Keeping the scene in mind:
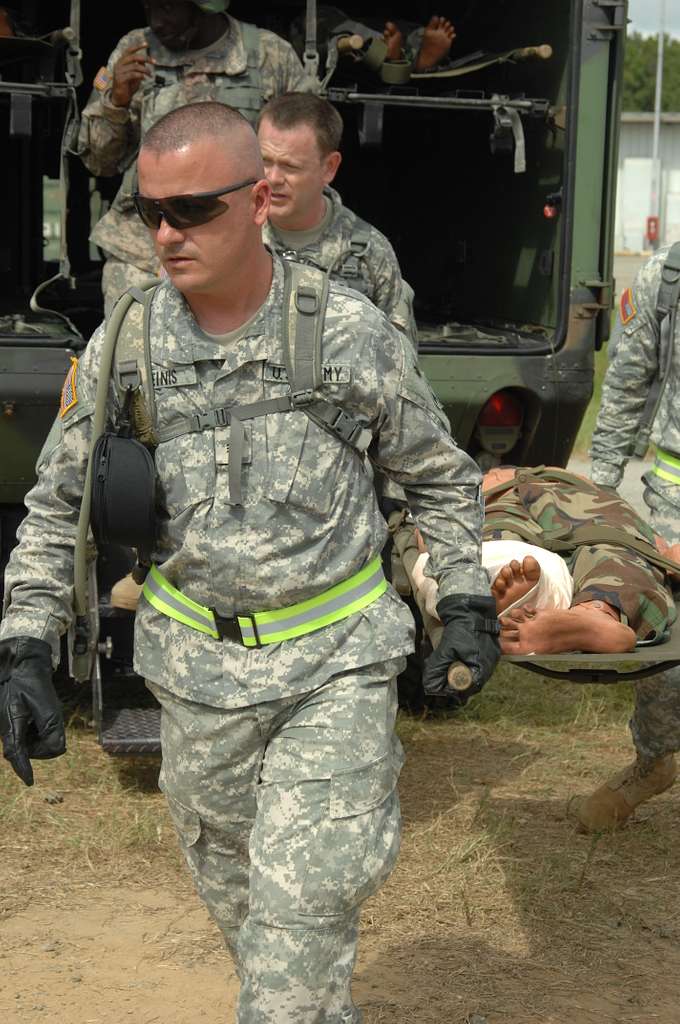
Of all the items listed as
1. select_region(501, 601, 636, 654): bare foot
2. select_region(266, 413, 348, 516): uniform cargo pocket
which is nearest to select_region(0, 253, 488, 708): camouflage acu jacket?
select_region(266, 413, 348, 516): uniform cargo pocket

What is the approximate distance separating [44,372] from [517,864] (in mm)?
1832

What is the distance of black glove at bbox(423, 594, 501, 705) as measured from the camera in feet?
8.58

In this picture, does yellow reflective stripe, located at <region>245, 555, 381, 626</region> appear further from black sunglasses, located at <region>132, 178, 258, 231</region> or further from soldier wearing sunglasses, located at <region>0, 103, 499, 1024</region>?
black sunglasses, located at <region>132, 178, 258, 231</region>

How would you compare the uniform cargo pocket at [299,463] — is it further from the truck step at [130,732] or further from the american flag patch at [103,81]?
the american flag patch at [103,81]

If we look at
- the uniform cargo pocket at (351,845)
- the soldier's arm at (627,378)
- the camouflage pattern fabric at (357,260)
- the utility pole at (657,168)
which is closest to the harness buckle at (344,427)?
the uniform cargo pocket at (351,845)

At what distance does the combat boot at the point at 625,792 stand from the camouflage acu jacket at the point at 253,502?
1.60 meters

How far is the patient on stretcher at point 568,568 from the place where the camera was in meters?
3.23

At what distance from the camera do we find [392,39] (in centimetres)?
529

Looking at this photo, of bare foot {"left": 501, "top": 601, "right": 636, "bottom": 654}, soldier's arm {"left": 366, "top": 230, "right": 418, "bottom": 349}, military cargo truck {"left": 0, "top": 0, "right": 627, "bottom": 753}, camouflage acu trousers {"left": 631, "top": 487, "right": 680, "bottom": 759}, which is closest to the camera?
bare foot {"left": 501, "top": 601, "right": 636, "bottom": 654}

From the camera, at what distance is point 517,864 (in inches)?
160

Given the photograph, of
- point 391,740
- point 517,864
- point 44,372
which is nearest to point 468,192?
point 44,372

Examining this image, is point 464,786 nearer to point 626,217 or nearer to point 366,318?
point 366,318

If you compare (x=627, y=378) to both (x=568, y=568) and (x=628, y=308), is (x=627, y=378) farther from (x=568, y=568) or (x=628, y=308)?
(x=568, y=568)

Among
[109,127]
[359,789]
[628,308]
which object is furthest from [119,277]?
[359,789]
